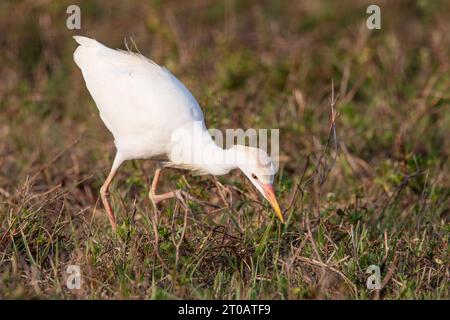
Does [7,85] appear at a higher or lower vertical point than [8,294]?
higher

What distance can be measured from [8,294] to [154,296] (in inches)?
27.1

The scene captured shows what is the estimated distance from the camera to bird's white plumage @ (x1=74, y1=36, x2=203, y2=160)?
5.15 meters

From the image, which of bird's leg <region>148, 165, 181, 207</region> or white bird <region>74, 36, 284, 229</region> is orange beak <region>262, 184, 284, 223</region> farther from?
bird's leg <region>148, 165, 181, 207</region>

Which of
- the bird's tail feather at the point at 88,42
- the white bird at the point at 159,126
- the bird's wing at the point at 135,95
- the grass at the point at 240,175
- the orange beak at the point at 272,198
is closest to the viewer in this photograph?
the grass at the point at 240,175

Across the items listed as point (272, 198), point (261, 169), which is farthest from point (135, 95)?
point (272, 198)

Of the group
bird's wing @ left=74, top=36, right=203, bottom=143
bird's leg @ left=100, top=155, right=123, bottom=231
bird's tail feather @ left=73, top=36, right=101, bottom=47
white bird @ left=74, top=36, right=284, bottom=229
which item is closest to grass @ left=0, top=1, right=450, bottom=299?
bird's leg @ left=100, top=155, right=123, bottom=231

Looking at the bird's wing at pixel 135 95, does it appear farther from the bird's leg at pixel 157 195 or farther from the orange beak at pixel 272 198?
the orange beak at pixel 272 198

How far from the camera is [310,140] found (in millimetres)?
6688

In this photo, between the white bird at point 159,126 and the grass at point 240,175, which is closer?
the grass at point 240,175

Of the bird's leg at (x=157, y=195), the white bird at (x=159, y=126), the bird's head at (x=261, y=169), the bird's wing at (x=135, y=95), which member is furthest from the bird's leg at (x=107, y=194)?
the bird's head at (x=261, y=169)

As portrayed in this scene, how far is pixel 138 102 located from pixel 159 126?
239 millimetres

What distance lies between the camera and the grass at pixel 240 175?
177 inches
